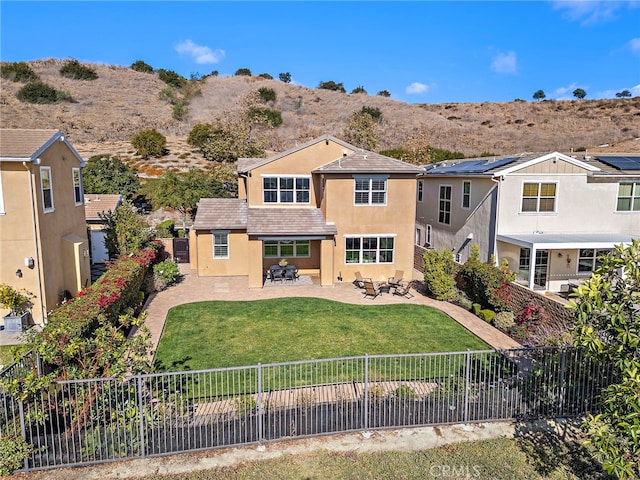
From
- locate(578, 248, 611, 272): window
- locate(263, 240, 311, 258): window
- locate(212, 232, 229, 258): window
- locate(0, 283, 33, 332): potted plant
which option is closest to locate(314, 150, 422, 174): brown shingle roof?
locate(263, 240, 311, 258): window

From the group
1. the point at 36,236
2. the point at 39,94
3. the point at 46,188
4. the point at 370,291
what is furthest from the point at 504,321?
the point at 39,94

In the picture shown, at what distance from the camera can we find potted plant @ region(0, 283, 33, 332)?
48.6ft

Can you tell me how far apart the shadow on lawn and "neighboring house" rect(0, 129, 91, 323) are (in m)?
16.2

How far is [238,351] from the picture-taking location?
553 inches

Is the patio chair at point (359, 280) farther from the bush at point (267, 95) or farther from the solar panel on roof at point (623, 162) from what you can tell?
the bush at point (267, 95)

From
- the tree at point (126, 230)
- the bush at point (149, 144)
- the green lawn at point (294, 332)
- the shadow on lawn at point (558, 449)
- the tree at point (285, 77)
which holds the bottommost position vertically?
the shadow on lawn at point (558, 449)

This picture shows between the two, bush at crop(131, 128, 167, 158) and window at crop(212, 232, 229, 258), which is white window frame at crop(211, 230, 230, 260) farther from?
bush at crop(131, 128, 167, 158)

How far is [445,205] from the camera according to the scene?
26.6 meters

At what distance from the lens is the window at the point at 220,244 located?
24438 millimetres

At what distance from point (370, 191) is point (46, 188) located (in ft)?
49.2

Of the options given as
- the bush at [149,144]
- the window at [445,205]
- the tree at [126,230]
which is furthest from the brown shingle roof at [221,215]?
the bush at [149,144]

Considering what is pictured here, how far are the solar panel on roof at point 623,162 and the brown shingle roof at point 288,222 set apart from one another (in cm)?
1442

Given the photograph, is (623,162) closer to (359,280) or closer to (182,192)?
(359,280)

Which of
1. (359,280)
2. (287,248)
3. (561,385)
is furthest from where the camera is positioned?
(287,248)
